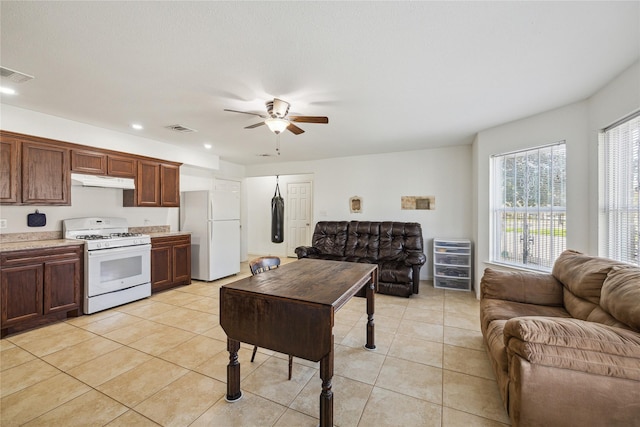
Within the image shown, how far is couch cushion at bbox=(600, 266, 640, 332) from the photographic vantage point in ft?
4.71

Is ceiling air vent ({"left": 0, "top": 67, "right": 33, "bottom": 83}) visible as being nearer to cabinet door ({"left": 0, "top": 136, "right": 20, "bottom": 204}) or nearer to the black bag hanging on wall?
cabinet door ({"left": 0, "top": 136, "right": 20, "bottom": 204})

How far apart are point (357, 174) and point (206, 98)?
3472 mm

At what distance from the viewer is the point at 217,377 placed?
2102 millimetres

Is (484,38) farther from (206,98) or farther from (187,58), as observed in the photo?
(206,98)

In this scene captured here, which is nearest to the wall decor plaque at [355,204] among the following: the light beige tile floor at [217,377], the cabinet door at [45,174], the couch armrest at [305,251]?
the couch armrest at [305,251]

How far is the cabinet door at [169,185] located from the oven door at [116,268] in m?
0.95

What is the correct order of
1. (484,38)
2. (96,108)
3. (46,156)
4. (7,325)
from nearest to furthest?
(484,38)
(7,325)
(96,108)
(46,156)

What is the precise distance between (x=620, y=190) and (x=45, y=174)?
594cm

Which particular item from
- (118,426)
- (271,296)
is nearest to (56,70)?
(271,296)

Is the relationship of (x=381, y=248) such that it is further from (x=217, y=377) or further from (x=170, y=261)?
(x=170, y=261)

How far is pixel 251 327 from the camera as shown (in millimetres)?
1665

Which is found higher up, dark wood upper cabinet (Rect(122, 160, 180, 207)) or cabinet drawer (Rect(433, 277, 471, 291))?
dark wood upper cabinet (Rect(122, 160, 180, 207))

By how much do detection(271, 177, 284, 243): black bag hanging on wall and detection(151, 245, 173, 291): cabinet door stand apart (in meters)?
3.15

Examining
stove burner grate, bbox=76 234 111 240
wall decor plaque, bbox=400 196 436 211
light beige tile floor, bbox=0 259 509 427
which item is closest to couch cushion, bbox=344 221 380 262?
wall decor plaque, bbox=400 196 436 211
